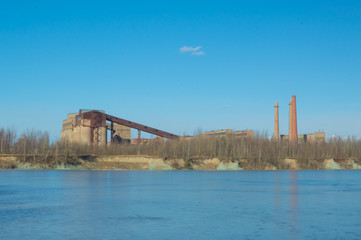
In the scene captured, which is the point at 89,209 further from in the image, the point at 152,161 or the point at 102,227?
the point at 152,161

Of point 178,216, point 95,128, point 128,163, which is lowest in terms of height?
point 178,216

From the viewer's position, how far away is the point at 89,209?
1911cm

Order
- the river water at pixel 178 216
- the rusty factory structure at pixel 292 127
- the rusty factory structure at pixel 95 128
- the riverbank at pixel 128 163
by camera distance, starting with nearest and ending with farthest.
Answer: the river water at pixel 178 216 → the riverbank at pixel 128 163 → the rusty factory structure at pixel 95 128 → the rusty factory structure at pixel 292 127

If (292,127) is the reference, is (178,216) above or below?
below

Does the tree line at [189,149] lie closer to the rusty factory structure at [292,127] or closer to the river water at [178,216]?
the rusty factory structure at [292,127]

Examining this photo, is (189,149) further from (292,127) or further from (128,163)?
(292,127)

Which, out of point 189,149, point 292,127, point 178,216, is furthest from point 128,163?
point 178,216

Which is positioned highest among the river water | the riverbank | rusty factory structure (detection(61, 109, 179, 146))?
rusty factory structure (detection(61, 109, 179, 146))

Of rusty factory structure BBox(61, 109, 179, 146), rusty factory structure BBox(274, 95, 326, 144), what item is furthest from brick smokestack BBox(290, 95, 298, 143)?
rusty factory structure BBox(61, 109, 179, 146)

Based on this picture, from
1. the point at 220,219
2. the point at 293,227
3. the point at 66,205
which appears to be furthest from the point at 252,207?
the point at 66,205

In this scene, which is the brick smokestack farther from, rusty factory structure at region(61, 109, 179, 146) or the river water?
the river water

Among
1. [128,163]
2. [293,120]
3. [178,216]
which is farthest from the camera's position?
[293,120]

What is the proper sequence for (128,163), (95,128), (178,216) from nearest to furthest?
(178,216), (128,163), (95,128)

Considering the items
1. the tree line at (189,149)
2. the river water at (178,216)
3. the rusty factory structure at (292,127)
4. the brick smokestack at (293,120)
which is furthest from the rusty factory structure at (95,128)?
the river water at (178,216)
